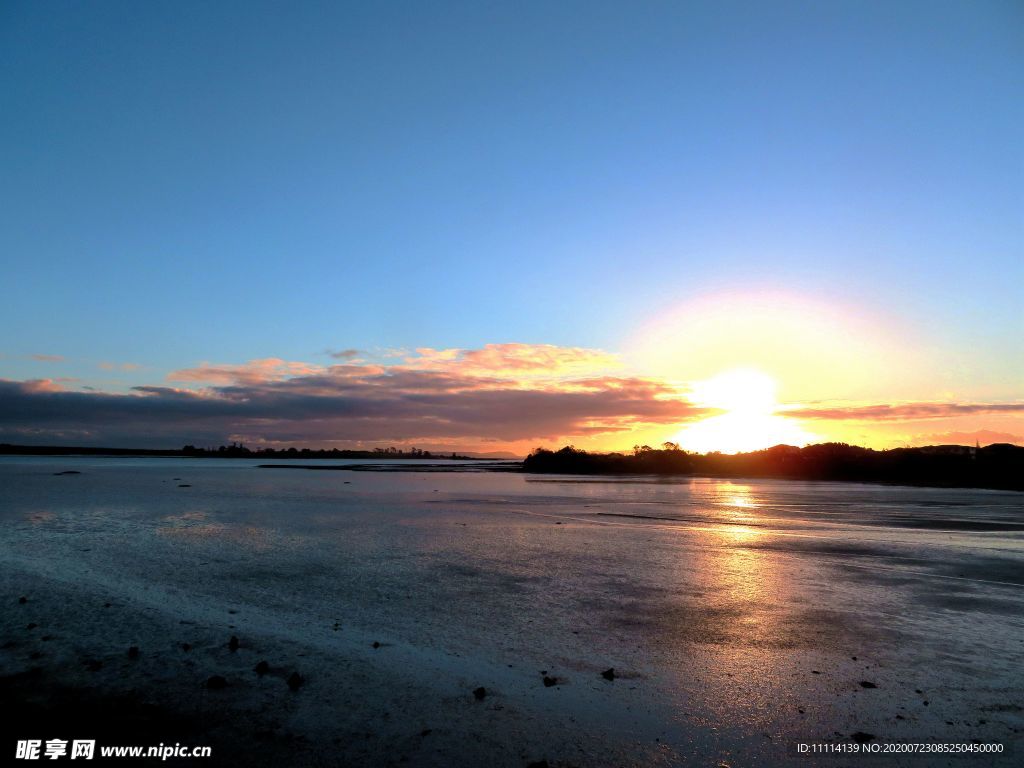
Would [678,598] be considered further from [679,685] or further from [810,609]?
[679,685]

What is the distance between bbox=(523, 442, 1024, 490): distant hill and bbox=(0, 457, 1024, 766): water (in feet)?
A: 155

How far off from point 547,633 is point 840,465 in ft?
232

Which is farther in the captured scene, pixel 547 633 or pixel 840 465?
pixel 840 465

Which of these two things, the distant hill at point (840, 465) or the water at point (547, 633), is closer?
the water at point (547, 633)

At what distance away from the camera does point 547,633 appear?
927cm

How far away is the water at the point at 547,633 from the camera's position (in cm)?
614

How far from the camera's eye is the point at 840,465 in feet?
229

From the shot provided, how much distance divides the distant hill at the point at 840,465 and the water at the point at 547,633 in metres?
47.4

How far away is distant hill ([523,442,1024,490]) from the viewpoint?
2379 inches

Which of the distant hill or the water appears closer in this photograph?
the water

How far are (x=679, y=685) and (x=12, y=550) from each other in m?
16.4

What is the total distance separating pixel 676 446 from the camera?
292 ft

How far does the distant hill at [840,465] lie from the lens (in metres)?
60.4

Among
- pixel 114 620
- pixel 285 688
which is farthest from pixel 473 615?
pixel 114 620
